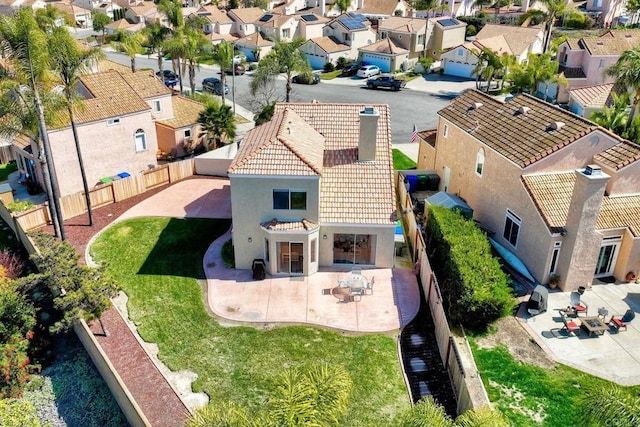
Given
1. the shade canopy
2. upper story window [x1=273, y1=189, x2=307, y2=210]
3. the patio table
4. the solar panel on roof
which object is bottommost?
the patio table

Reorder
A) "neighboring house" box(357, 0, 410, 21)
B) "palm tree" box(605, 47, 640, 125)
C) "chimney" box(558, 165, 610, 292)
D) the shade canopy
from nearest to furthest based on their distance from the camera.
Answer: "chimney" box(558, 165, 610, 292), the shade canopy, "palm tree" box(605, 47, 640, 125), "neighboring house" box(357, 0, 410, 21)

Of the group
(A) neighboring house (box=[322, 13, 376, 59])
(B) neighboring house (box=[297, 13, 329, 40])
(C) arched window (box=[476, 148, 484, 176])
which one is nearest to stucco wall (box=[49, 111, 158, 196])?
(C) arched window (box=[476, 148, 484, 176])

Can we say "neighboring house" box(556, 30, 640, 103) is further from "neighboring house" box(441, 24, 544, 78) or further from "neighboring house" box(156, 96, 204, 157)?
"neighboring house" box(156, 96, 204, 157)

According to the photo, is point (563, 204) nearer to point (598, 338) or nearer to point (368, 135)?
point (598, 338)

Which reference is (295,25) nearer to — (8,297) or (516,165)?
(516,165)

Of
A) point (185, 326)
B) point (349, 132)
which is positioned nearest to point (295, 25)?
point (349, 132)

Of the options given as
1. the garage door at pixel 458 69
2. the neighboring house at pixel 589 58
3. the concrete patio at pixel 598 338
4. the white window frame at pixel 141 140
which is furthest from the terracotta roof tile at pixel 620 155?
the garage door at pixel 458 69

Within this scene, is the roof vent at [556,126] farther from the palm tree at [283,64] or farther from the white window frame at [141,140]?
the white window frame at [141,140]
